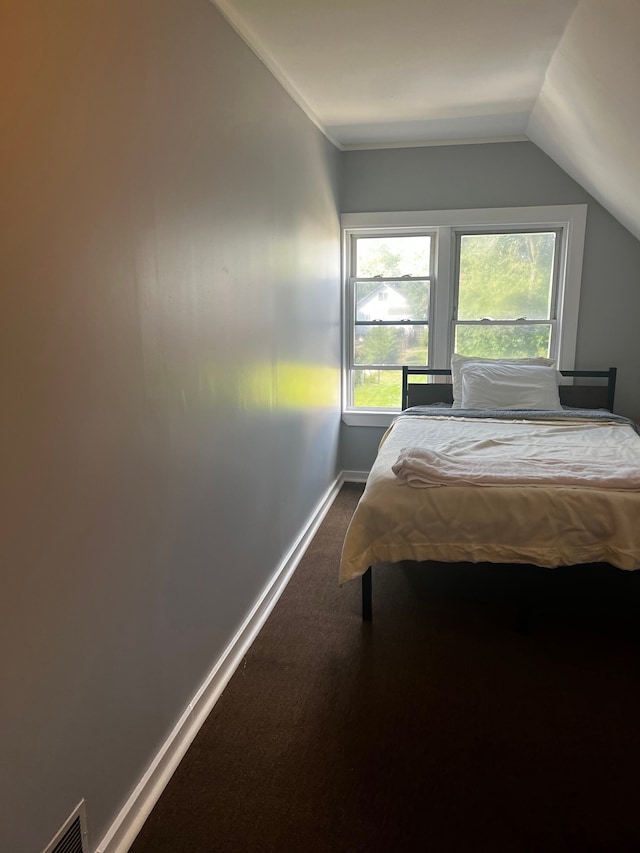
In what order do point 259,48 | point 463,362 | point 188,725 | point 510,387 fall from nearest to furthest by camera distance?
point 188,725
point 259,48
point 510,387
point 463,362

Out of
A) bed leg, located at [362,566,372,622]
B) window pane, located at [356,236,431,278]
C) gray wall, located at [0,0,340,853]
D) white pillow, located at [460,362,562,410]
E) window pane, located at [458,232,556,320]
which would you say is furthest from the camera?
window pane, located at [356,236,431,278]

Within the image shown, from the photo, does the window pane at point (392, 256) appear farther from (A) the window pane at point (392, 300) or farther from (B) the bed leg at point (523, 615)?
(B) the bed leg at point (523, 615)

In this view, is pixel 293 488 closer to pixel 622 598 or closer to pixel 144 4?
pixel 622 598

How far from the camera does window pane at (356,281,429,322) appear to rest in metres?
4.18

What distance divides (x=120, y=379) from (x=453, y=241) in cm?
323

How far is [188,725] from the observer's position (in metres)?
1.80

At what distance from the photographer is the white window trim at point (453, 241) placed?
378 cm

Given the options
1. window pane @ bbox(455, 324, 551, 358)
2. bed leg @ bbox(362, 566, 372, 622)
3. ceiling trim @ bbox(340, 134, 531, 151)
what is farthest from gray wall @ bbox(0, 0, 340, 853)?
window pane @ bbox(455, 324, 551, 358)

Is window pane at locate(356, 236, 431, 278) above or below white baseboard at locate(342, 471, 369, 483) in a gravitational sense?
above

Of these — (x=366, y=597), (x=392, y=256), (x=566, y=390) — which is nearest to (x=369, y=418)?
(x=392, y=256)

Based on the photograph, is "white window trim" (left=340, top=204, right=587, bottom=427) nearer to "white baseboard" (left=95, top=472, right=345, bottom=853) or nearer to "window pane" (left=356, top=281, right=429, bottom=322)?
"window pane" (left=356, top=281, right=429, bottom=322)

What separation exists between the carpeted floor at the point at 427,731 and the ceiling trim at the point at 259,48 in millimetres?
2330

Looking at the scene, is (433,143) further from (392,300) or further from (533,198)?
(392,300)

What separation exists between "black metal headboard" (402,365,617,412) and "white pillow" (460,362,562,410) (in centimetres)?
22
